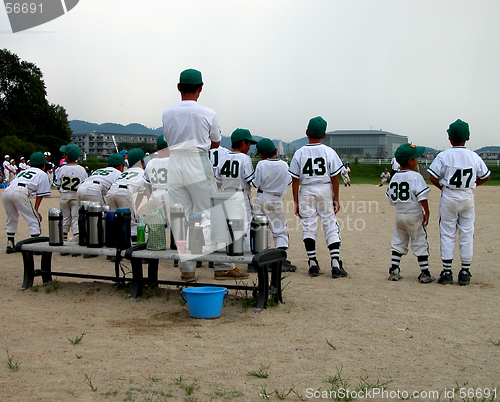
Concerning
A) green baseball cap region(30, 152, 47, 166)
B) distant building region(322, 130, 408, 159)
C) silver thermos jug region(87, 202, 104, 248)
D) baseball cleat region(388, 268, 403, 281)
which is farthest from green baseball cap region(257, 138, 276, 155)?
distant building region(322, 130, 408, 159)

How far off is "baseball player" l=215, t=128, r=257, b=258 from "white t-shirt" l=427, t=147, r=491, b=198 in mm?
2822

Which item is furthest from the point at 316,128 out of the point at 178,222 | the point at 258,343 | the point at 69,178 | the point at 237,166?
the point at 69,178

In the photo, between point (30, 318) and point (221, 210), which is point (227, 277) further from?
point (30, 318)

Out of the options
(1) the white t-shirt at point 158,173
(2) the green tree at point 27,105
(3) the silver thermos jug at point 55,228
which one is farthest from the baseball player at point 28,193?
(2) the green tree at point 27,105

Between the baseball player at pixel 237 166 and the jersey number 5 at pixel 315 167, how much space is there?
1.10 m

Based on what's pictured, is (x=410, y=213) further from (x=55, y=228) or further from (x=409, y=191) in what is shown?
(x=55, y=228)

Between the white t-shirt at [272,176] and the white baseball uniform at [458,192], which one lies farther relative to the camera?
the white t-shirt at [272,176]

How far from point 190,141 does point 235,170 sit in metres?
2.42

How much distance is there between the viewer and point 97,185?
923 centimetres

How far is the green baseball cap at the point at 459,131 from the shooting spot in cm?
686

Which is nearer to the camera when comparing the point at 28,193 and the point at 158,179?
the point at 158,179

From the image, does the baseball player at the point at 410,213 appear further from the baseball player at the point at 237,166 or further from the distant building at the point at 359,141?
the distant building at the point at 359,141

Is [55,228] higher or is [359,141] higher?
[359,141]

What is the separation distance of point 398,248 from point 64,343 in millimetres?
4680
